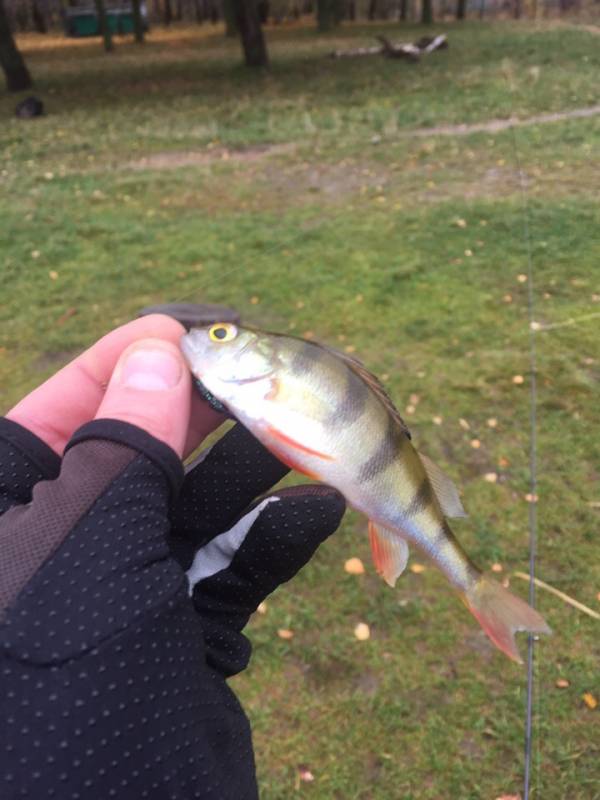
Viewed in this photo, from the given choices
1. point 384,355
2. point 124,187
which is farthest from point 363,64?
point 384,355

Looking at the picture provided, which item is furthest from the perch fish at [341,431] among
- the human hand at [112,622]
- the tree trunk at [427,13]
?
the tree trunk at [427,13]

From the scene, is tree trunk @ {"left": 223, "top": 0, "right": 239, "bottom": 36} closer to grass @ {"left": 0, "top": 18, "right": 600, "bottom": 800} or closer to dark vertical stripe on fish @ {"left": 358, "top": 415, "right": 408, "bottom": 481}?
grass @ {"left": 0, "top": 18, "right": 600, "bottom": 800}

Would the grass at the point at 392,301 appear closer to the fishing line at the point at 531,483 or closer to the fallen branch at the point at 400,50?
the fishing line at the point at 531,483

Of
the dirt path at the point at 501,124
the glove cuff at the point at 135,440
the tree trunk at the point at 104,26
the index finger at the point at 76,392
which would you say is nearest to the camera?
the glove cuff at the point at 135,440

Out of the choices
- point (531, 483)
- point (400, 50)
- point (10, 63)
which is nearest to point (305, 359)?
→ point (531, 483)

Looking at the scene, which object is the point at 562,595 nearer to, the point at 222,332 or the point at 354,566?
the point at 354,566

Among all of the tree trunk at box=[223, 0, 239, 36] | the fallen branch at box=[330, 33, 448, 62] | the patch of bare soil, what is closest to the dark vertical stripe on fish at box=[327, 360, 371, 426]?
the patch of bare soil

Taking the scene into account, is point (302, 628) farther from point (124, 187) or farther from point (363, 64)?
point (363, 64)
